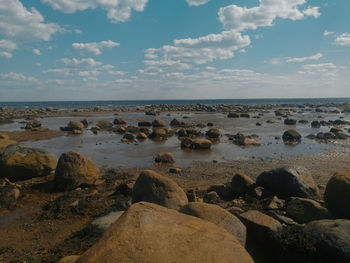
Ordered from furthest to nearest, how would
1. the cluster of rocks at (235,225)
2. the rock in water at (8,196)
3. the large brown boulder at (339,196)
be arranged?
the rock in water at (8,196) → the large brown boulder at (339,196) → the cluster of rocks at (235,225)

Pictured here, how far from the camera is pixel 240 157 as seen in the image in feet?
54.2

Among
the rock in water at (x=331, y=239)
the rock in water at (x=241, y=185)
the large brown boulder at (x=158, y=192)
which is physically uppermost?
the large brown boulder at (x=158, y=192)

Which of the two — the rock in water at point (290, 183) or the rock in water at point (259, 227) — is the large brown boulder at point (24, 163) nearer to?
the rock in water at point (259, 227)

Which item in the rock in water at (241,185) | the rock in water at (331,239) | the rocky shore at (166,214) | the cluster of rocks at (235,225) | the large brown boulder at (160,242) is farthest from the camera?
the rock in water at (241,185)

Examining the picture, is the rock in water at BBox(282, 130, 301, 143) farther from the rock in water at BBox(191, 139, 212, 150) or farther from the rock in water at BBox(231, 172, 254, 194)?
the rock in water at BBox(231, 172, 254, 194)

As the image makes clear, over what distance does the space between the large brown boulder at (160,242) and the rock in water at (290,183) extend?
20.3ft

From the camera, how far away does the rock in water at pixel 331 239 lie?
4969mm

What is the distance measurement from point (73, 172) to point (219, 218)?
7.60 meters

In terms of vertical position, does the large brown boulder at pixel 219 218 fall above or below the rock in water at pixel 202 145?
above

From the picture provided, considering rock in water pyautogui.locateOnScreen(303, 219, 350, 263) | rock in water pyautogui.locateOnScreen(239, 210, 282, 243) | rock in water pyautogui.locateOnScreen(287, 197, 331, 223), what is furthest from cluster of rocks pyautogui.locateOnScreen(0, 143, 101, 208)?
rock in water pyautogui.locateOnScreen(303, 219, 350, 263)

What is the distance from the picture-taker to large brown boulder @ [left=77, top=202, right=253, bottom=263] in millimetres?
3055

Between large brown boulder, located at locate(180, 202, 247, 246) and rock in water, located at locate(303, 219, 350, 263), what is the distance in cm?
170

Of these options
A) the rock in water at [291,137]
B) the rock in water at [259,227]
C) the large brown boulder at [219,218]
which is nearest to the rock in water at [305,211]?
the rock in water at [259,227]

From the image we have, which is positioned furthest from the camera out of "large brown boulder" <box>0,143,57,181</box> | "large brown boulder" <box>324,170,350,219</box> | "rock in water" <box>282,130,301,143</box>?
"rock in water" <box>282,130,301,143</box>
